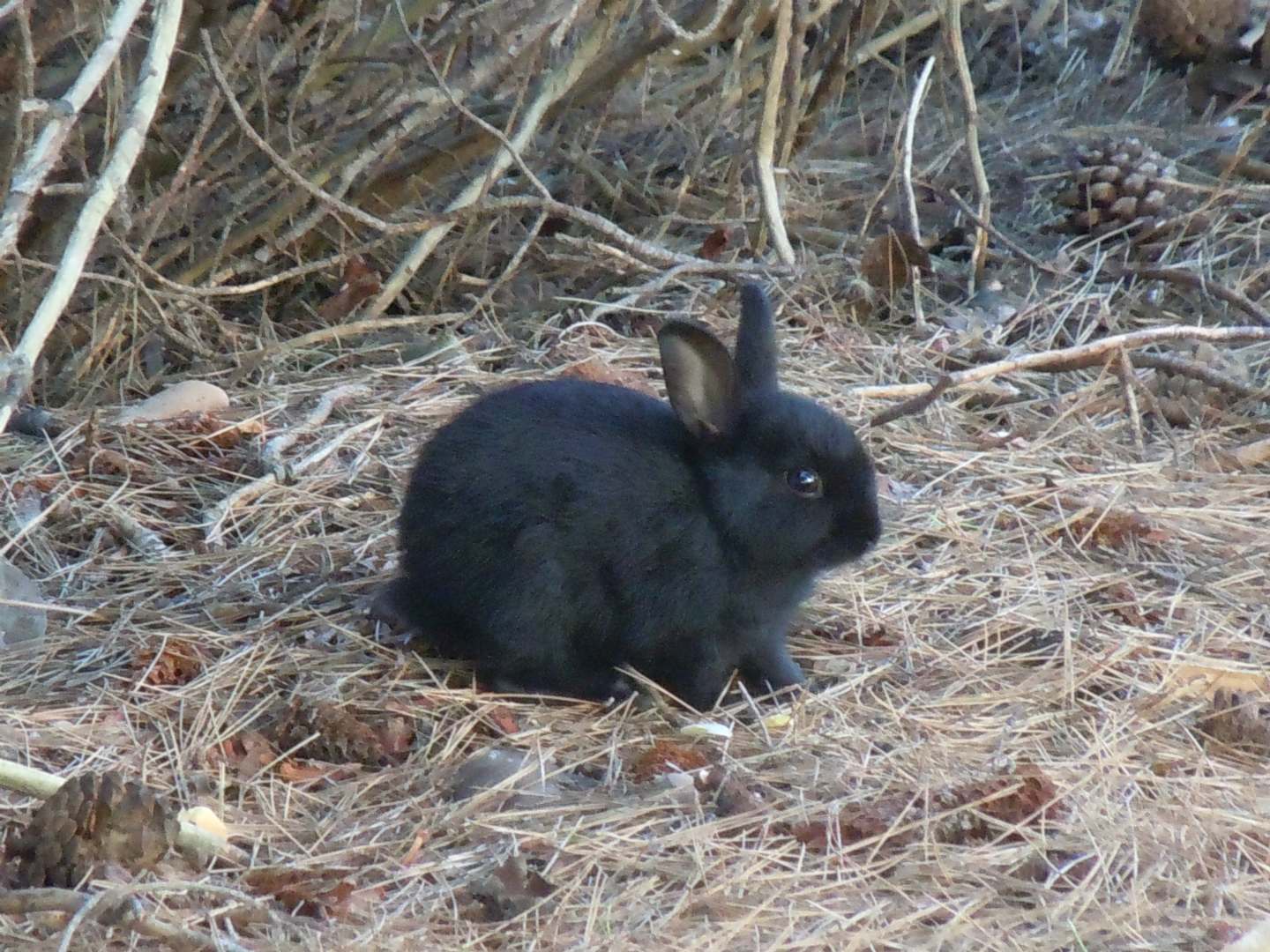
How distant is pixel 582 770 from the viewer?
305cm

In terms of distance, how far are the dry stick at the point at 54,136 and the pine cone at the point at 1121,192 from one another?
3.88 m

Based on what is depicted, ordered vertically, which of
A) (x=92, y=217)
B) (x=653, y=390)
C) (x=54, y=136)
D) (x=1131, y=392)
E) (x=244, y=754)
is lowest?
(x=244, y=754)

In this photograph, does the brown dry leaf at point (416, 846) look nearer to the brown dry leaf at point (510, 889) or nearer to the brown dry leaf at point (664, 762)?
the brown dry leaf at point (510, 889)

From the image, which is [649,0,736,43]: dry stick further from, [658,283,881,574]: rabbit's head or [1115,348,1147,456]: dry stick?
[1115,348,1147,456]: dry stick

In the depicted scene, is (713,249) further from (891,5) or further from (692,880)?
(692,880)

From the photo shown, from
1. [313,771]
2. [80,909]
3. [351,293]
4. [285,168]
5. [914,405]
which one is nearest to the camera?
[80,909]

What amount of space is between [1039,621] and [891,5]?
3741 mm

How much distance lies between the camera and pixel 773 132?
4961mm

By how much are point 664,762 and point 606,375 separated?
1.83m

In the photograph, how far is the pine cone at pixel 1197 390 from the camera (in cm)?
477

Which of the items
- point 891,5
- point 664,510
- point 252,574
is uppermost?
point 891,5

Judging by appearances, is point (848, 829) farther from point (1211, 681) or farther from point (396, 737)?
point (1211, 681)

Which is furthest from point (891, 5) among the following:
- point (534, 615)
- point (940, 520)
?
point (534, 615)

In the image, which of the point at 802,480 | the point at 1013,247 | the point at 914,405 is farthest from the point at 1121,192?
the point at 802,480
